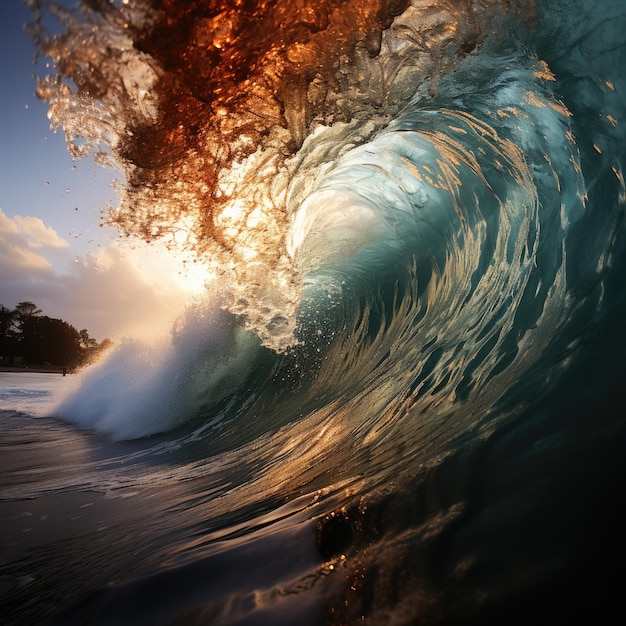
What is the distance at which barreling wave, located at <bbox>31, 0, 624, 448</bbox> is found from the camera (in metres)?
3.09

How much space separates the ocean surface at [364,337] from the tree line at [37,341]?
50.8 m

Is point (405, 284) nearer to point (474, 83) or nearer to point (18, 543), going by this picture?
point (474, 83)

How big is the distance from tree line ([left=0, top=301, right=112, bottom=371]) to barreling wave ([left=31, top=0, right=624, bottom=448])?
5150 centimetres

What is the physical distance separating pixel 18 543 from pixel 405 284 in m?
5.73

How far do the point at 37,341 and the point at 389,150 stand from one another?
61584 millimetres

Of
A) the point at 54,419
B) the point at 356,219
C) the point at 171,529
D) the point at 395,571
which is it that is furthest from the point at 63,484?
the point at 54,419

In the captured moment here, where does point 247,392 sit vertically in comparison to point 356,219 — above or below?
below

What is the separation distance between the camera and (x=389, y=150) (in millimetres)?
5977

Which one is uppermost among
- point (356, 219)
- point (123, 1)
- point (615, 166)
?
point (123, 1)

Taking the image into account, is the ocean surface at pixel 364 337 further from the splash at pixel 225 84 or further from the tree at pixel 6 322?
the tree at pixel 6 322

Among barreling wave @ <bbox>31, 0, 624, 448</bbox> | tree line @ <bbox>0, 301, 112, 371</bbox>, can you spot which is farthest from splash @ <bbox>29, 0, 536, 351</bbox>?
tree line @ <bbox>0, 301, 112, 371</bbox>

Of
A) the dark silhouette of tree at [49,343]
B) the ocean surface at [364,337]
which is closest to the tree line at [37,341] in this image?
the dark silhouette of tree at [49,343]

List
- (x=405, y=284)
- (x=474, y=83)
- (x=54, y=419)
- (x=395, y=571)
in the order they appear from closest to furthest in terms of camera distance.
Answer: (x=395, y=571) < (x=474, y=83) < (x=405, y=284) < (x=54, y=419)

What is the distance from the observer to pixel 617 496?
4.19 feet
